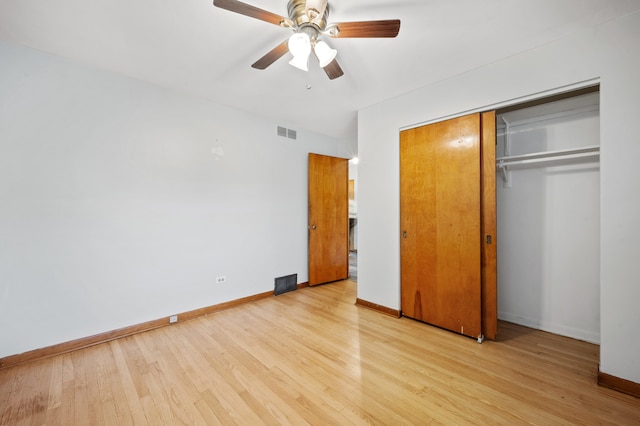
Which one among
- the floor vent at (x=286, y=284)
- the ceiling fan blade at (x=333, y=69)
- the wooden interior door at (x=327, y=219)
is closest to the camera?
the ceiling fan blade at (x=333, y=69)

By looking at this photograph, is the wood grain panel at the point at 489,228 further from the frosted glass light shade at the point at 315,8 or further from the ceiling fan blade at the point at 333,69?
the frosted glass light shade at the point at 315,8

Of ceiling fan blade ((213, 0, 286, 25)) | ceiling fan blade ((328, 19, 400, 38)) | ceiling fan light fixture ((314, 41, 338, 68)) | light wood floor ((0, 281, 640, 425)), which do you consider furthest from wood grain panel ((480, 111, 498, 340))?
ceiling fan blade ((213, 0, 286, 25))

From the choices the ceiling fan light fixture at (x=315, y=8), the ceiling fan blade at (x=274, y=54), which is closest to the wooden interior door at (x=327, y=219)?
the ceiling fan blade at (x=274, y=54)

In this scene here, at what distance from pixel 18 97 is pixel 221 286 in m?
2.64

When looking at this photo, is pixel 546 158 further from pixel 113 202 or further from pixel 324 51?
pixel 113 202

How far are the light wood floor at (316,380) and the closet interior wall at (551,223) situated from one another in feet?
0.97

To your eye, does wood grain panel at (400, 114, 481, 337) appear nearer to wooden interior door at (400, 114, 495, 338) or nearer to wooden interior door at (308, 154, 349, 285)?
wooden interior door at (400, 114, 495, 338)

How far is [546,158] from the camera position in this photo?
8.36ft

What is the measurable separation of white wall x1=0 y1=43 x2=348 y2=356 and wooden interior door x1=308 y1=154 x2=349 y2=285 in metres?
0.94

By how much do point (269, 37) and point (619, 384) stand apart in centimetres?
373

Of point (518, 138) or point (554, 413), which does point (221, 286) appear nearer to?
point (554, 413)

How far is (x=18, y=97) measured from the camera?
215 cm

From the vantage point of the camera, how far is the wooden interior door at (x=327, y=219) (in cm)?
431

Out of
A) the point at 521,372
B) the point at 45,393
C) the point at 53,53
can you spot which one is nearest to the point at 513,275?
the point at 521,372
